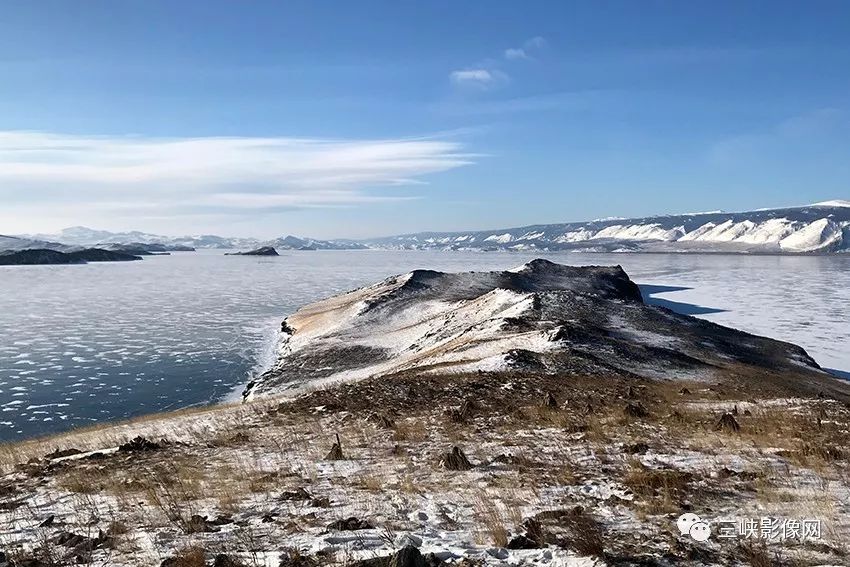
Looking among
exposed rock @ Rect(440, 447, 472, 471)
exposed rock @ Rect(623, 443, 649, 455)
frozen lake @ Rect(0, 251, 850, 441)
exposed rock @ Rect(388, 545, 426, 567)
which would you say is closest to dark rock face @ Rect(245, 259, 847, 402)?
frozen lake @ Rect(0, 251, 850, 441)

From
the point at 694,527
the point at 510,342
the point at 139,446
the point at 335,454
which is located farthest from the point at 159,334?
the point at 694,527

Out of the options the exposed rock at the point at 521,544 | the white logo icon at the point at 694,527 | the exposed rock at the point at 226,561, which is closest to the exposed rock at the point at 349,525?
the exposed rock at the point at 226,561

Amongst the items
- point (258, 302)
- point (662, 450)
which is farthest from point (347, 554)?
point (258, 302)

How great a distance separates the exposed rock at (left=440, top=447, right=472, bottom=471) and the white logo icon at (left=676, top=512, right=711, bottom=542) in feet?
12.2

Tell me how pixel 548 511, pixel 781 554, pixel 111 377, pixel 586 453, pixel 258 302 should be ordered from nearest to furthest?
pixel 781 554 < pixel 548 511 < pixel 586 453 < pixel 111 377 < pixel 258 302

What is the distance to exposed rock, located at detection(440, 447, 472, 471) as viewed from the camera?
10.4 metres

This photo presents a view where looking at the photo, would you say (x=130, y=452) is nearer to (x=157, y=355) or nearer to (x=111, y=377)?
(x=111, y=377)

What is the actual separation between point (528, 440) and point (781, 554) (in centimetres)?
616

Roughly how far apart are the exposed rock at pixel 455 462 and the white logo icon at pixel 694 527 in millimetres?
3730

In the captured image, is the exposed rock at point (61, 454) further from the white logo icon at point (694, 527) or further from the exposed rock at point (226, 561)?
the white logo icon at point (694, 527)

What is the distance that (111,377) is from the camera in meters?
35.5

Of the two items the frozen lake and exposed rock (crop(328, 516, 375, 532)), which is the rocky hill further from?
the frozen lake

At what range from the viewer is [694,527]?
7359 mm

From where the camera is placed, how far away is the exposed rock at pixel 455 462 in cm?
1037
